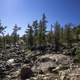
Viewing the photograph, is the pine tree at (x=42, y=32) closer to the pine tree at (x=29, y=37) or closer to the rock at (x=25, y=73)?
the pine tree at (x=29, y=37)

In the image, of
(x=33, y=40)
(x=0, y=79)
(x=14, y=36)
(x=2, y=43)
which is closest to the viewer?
(x=0, y=79)

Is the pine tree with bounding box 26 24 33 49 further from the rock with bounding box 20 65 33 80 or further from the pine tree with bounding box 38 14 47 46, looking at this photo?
the rock with bounding box 20 65 33 80

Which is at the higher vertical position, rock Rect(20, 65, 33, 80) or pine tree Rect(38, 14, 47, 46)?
pine tree Rect(38, 14, 47, 46)

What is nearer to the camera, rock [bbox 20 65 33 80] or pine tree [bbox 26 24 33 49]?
Answer: rock [bbox 20 65 33 80]

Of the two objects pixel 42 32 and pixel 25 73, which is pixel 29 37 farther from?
pixel 25 73

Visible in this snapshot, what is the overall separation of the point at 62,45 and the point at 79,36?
18469mm

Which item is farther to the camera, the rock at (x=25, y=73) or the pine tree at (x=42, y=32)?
the pine tree at (x=42, y=32)

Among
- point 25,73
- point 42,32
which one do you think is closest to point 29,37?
point 42,32

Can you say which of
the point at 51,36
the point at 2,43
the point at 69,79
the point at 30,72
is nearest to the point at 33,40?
the point at 51,36

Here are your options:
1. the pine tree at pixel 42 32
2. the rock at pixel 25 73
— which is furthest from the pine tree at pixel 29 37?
the rock at pixel 25 73

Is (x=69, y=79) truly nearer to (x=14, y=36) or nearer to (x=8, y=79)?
(x=8, y=79)

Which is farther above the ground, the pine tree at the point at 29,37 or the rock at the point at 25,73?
the pine tree at the point at 29,37

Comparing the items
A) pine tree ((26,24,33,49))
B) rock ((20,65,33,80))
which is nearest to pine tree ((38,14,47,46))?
pine tree ((26,24,33,49))

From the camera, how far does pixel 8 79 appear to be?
2978 centimetres
